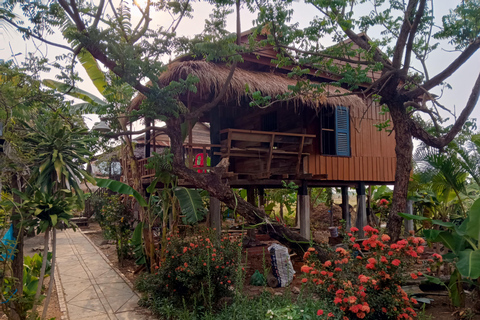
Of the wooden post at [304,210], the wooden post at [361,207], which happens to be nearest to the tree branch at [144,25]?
the wooden post at [304,210]

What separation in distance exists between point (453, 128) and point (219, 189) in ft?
14.1

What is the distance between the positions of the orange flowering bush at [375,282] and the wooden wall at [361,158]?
505 centimetres

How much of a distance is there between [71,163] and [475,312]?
5.93 metres

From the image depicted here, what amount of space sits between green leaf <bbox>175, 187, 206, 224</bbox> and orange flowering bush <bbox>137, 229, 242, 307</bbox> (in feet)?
1.91

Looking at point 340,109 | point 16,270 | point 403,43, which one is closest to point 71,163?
point 16,270

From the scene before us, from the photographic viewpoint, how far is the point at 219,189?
267 inches

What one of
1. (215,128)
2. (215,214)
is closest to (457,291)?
(215,214)

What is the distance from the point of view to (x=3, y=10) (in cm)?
495

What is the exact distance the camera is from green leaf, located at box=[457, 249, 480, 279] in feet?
13.2

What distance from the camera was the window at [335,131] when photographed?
966 cm

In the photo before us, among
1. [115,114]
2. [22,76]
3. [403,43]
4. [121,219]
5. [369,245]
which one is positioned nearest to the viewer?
[369,245]

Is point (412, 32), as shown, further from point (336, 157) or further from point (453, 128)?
point (336, 157)

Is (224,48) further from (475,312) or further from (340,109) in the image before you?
(475,312)

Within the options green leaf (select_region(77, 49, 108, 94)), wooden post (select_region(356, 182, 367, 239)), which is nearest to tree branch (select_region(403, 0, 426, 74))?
wooden post (select_region(356, 182, 367, 239))
